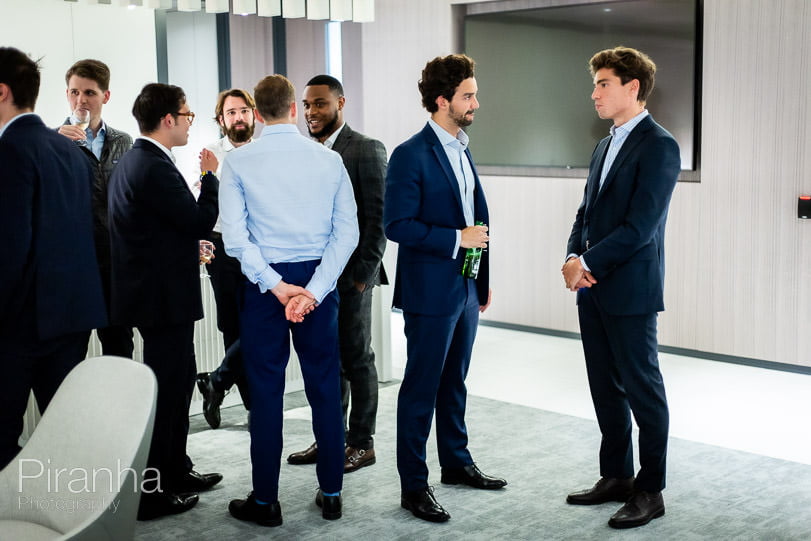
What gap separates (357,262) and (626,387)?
1142 millimetres

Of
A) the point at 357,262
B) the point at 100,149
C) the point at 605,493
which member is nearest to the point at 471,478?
the point at 605,493

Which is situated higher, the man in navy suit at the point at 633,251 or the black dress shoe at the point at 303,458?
the man in navy suit at the point at 633,251

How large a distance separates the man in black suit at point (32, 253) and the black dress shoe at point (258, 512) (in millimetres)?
805

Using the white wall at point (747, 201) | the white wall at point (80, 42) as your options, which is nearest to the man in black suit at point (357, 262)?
the white wall at point (80, 42)

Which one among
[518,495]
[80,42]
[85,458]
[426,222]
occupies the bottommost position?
[518,495]

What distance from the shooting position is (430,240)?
3.19 metres

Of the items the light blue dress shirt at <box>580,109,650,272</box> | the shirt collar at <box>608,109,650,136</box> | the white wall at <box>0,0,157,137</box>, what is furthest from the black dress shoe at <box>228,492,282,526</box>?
the white wall at <box>0,0,157,137</box>

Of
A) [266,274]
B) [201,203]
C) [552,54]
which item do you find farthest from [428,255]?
[552,54]

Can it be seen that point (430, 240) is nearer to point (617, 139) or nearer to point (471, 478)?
point (617, 139)

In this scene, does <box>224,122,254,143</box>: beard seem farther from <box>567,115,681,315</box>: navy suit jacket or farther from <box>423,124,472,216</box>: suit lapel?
<box>567,115,681,315</box>: navy suit jacket

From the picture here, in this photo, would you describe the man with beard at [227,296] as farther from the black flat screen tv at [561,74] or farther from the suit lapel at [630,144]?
the black flat screen tv at [561,74]

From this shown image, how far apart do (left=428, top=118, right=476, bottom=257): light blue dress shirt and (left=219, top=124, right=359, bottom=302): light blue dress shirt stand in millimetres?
391

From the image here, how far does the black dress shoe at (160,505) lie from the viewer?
329cm

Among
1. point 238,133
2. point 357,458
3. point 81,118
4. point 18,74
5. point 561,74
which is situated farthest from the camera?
point 561,74
